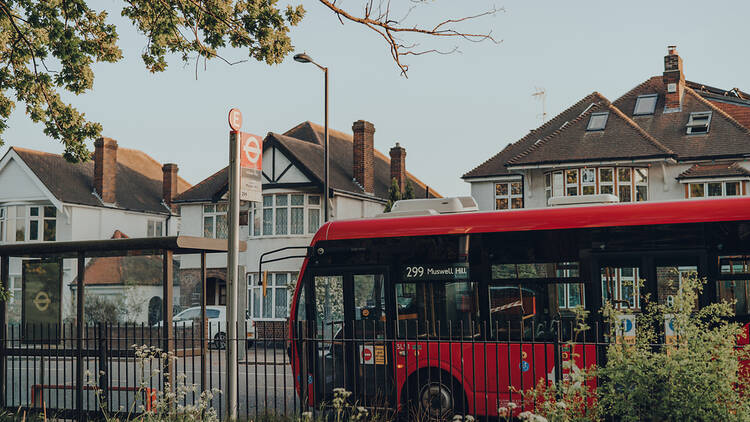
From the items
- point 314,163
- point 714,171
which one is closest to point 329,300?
point 714,171

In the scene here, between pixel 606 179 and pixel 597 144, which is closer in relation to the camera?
pixel 606 179

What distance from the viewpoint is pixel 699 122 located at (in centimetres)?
3481

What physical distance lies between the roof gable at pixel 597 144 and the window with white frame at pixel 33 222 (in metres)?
24.8

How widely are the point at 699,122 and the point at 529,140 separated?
25.8 ft

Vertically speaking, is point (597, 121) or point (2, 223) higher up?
point (597, 121)

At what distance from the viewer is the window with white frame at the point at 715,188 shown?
32.1 meters

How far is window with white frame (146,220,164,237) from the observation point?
47250 millimetres

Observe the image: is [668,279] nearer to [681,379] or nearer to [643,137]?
[681,379]

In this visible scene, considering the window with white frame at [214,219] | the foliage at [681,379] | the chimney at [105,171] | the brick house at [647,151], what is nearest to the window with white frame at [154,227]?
the chimney at [105,171]

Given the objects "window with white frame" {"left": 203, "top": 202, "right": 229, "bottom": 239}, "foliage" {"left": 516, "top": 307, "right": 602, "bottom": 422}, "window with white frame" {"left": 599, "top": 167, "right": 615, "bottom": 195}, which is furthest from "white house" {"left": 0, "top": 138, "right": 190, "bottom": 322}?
"foliage" {"left": 516, "top": 307, "right": 602, "bottom": 422}

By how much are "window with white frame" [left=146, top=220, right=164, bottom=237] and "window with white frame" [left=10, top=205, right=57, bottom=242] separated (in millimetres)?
5506

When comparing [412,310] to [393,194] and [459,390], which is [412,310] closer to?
[459,390]

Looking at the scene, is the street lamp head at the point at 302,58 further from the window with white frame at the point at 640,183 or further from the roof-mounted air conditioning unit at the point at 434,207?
the window with white frame at the point at 640,183

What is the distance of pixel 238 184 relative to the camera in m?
9.27
